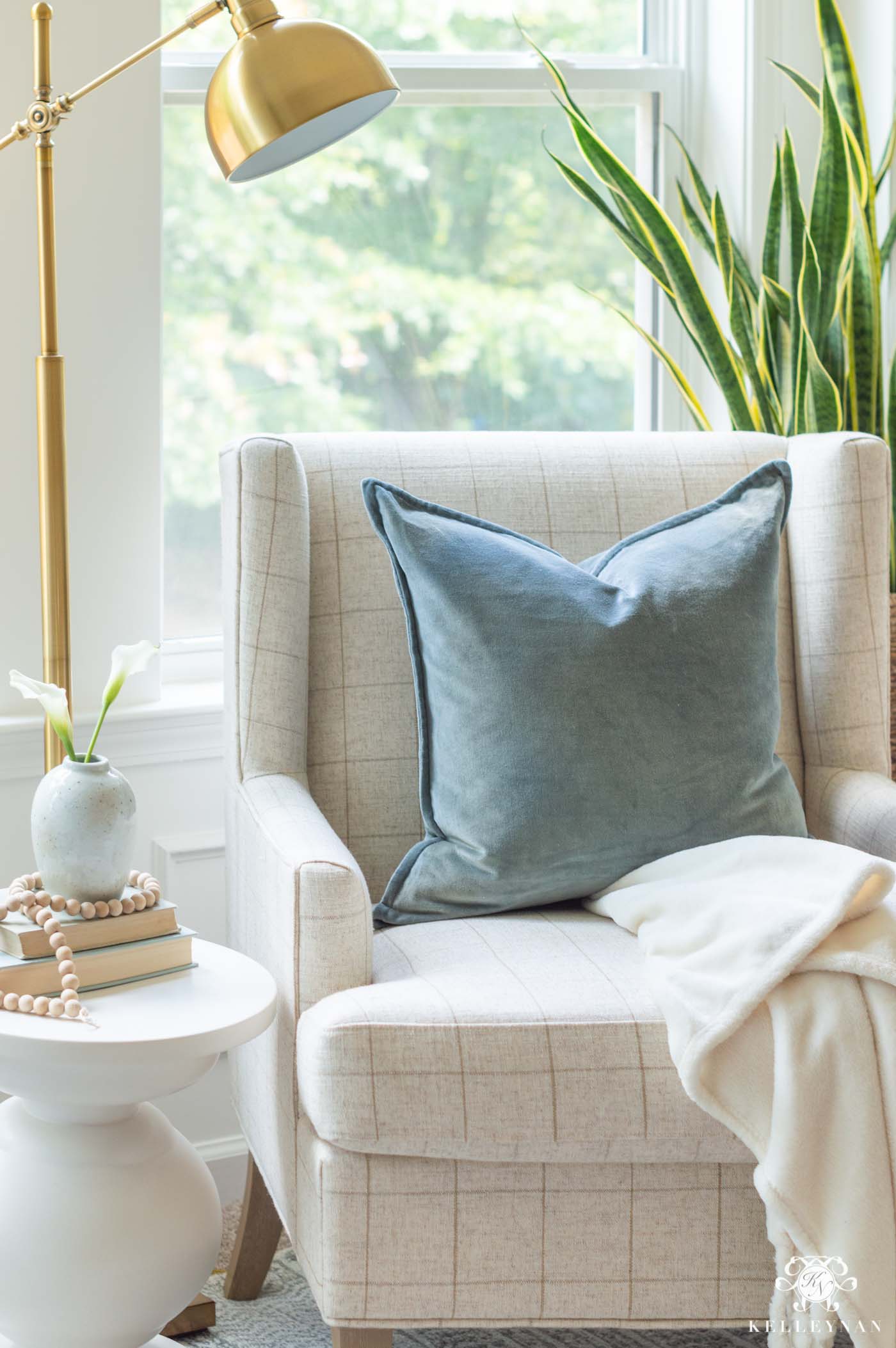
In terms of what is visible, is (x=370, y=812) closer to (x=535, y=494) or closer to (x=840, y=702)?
(x=535, y=494)

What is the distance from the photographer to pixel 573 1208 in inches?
46.8

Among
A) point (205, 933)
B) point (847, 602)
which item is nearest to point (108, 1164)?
point (205, 933)

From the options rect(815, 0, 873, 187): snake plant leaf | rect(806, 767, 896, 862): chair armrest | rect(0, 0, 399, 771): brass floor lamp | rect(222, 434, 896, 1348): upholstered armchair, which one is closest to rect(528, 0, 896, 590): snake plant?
rect(815, 0, 873, 187): snake plant leaf

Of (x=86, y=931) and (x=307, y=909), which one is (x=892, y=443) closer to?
(x=307, y=909)

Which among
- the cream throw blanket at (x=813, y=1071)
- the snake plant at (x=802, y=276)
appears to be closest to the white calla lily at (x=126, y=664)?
the cream throw blanket at (x=813, y=1071)

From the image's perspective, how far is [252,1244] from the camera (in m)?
1.63

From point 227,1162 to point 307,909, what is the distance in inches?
35.6

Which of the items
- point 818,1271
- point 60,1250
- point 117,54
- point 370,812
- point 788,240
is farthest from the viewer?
point 788,240

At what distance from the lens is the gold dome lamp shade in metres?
1.29

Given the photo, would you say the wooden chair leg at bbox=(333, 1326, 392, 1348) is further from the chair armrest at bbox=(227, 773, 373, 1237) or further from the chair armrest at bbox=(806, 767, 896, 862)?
the chair armrest at bbox=(806, 767, 896, 862)

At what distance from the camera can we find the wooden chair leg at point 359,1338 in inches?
47.3

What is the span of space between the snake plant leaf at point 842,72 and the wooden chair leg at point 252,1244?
1625 millimetres

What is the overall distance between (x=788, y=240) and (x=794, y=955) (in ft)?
A: 4.85

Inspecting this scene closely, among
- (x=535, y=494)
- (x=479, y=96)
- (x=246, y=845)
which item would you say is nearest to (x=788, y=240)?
(x=479, y=96)
